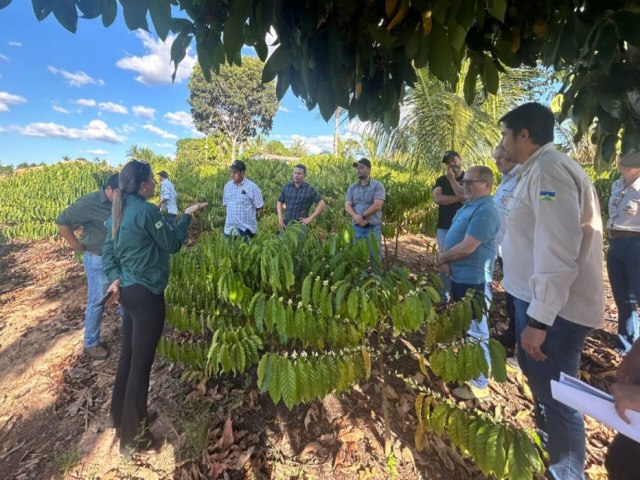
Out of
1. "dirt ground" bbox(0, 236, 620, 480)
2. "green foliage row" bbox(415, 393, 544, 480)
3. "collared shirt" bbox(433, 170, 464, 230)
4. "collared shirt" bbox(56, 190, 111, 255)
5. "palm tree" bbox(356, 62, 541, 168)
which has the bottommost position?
"dirt ground" bbox(0, 236, 620, 480)

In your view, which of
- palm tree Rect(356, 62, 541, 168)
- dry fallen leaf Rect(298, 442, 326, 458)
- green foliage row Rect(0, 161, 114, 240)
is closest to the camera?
dry fallen leaf Rect(298, 442, 326, 458)

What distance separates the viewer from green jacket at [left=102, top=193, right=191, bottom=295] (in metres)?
2.36

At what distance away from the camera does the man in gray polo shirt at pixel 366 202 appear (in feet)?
16.5

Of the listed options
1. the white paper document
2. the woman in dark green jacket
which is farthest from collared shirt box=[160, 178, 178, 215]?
the white paper document

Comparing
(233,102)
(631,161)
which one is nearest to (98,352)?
(631,161)

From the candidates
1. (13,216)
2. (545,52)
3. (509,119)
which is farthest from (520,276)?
(13,216)

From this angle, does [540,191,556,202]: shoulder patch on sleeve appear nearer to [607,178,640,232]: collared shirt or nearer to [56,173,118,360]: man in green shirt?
[607,178,640,232]: collared shirt

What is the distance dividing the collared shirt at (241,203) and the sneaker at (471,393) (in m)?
3.79

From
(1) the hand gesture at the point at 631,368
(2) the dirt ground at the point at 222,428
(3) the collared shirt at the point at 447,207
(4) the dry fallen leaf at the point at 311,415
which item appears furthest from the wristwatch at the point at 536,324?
(3) the collared shirt at the point at 447,207

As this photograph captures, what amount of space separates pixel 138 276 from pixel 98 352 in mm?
2089

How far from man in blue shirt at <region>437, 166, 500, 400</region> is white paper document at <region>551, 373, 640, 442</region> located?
4.66 ft

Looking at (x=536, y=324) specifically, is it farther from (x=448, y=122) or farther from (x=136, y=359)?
(x=448, y=122)

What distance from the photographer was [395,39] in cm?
133

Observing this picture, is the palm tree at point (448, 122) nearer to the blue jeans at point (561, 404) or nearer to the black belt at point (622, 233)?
the black belt at point (622, 233)
